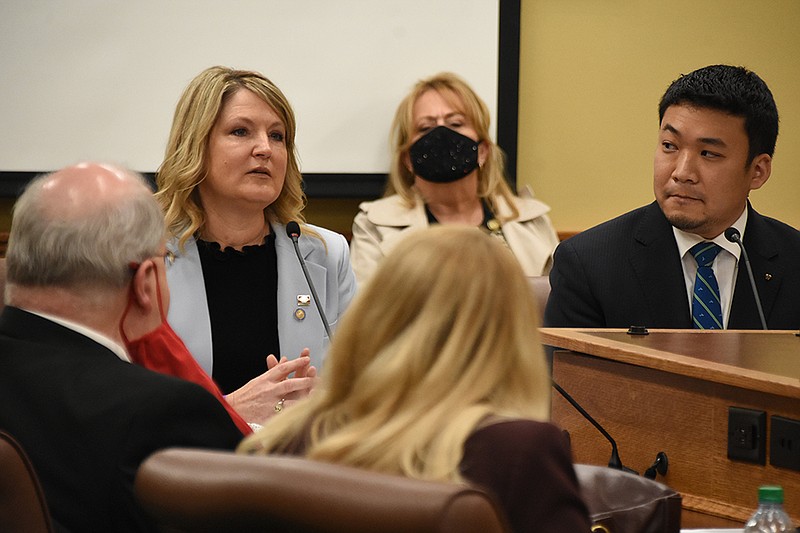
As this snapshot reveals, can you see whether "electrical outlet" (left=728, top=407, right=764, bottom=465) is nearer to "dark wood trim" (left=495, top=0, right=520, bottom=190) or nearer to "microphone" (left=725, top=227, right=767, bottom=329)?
"microphone" (left=725, top=227, right=767, bottom=329)

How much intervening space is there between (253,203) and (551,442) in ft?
6.15

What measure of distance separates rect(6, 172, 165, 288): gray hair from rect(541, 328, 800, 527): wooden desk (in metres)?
0.88

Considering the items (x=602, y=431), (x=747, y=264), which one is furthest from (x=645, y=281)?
(x=602, y=431)

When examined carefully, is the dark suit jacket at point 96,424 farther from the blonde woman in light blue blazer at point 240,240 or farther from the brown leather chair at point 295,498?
the blonde woman in light blue blazer at point 240,240

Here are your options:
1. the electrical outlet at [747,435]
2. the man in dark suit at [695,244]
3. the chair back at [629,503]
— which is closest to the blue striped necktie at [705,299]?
the man in dark suit at [695,244]

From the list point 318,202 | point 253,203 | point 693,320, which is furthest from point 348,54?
point 693,320

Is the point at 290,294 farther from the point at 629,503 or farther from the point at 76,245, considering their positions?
the point at 629,503

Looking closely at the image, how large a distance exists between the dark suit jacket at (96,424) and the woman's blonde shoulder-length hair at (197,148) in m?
1.42

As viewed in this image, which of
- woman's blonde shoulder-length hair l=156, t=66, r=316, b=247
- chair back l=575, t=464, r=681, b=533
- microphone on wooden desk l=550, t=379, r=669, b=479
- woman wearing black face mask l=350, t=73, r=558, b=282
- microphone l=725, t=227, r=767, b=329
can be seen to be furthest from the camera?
woman wearing black face mask l=350, t=73, r=558, b=282

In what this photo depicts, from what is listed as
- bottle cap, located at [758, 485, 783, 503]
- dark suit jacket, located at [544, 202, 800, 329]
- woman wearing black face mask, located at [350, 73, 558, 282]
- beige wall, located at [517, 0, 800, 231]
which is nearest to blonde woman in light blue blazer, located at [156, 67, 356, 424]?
dark suit jacket, located at [544, 202, 800, 329]

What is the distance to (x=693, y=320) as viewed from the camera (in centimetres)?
266

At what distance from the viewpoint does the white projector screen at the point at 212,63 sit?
13.5ft

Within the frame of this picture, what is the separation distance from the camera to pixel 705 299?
2680mm

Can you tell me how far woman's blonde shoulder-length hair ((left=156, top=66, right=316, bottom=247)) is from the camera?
2920mm
